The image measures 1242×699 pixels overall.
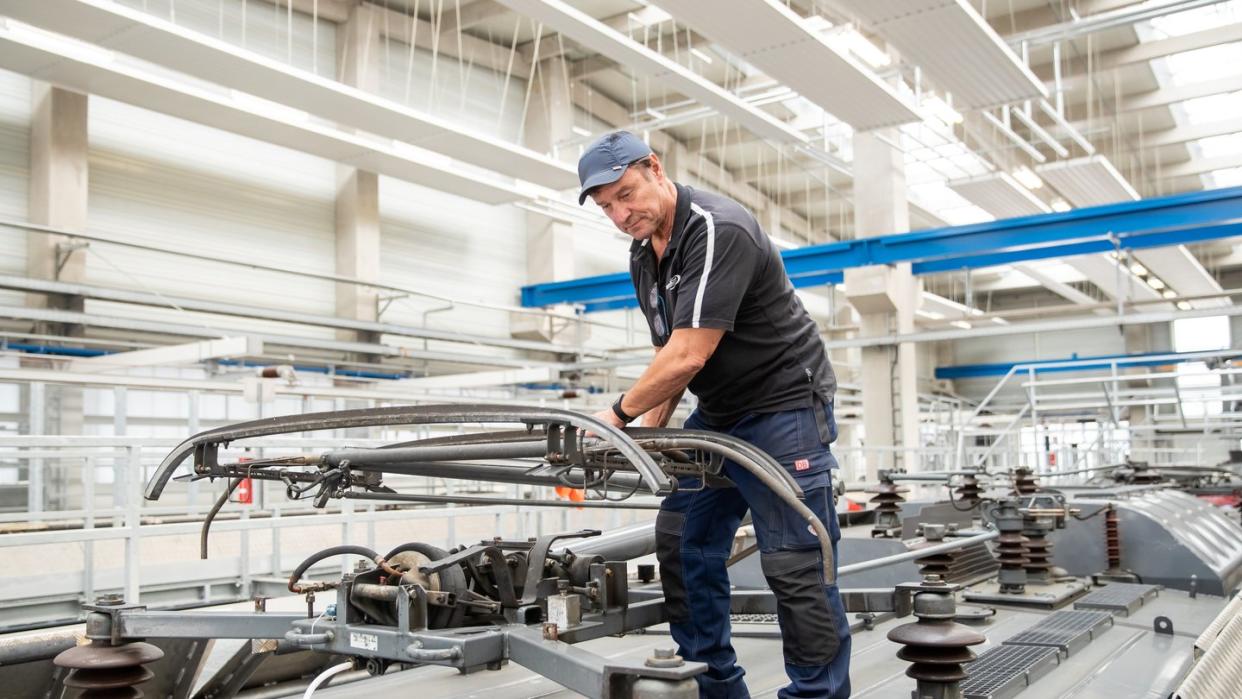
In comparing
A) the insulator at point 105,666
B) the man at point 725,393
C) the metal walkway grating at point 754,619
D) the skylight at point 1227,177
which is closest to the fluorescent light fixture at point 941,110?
the metal walkway grating at point 754,619

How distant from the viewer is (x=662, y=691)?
161cm

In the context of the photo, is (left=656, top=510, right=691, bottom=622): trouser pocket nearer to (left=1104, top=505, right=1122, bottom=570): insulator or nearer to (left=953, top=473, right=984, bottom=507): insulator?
(left=953, top=473, right=984, bottom=507): insulator

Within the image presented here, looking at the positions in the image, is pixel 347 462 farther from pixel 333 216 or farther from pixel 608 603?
pixel 333 216

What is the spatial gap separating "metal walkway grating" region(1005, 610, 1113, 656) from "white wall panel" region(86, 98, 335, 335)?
9.50 m

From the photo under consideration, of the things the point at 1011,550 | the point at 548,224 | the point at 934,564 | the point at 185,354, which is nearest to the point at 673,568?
the point at 934,564

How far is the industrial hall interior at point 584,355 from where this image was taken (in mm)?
2146

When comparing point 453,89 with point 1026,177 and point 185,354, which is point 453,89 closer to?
point 185,354

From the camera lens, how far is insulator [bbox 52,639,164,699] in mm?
2232

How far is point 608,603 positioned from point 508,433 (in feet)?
1.97

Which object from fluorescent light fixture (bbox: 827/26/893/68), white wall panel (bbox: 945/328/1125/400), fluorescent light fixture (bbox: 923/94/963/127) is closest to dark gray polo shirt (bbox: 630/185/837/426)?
fluorescent light fixture (bbox: 827/26/893/68)

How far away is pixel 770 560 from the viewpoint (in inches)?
84.0

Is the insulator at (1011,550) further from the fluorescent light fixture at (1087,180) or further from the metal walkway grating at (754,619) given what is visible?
the fluorescent light fixture at (1087,180)

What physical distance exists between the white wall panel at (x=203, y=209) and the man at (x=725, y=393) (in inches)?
371

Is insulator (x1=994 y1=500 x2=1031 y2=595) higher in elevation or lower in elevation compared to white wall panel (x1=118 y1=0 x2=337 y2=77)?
lower
